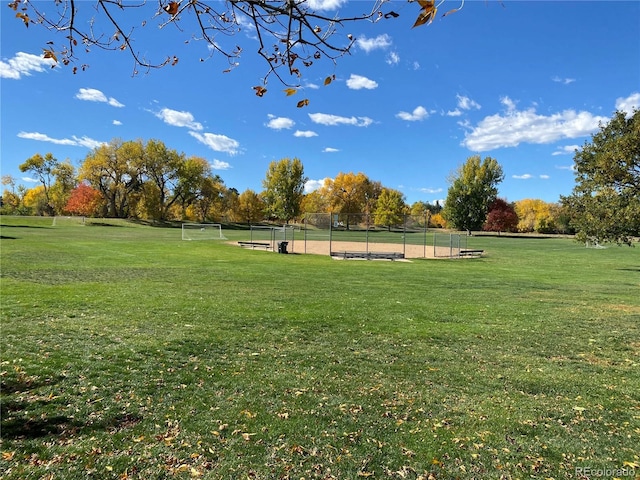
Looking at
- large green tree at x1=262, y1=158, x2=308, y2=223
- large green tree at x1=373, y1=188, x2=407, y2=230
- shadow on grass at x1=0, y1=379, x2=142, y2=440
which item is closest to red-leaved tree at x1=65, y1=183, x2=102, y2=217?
large green tree at x1=262, y1=158, x2=308, y2=223

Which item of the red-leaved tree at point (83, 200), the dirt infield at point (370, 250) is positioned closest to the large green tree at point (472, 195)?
the dirt infield at point (370, 250)

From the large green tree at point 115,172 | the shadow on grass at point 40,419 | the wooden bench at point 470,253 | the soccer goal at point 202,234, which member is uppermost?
the large green tree at point 115,172

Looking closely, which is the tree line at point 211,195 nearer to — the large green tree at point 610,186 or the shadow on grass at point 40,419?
the large green tree at point 610,186

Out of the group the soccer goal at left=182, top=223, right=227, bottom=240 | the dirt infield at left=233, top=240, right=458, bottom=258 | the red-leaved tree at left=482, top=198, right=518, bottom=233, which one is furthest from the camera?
the red-leaved tree at left=482, top=198, right=518, bottom=233

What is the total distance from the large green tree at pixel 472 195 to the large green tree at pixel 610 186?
52356 mm

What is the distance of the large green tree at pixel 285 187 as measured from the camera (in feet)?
255

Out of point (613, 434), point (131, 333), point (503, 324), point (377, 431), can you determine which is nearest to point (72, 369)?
point (131, 333)

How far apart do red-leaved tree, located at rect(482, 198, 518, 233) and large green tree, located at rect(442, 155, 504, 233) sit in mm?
2817

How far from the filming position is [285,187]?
77812mm

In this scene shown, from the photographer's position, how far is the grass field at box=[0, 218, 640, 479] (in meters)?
3.18

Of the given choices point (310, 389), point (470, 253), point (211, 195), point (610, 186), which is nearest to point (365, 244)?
point (470, 253)

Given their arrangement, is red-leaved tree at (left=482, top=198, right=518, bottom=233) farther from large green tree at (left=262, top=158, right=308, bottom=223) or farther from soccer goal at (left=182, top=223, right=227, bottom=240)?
soccer goal at (left=182, top=223, right=227, bottom=240)

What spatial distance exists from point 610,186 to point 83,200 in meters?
73.5

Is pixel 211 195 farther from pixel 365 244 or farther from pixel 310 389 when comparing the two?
pixel 310 389
